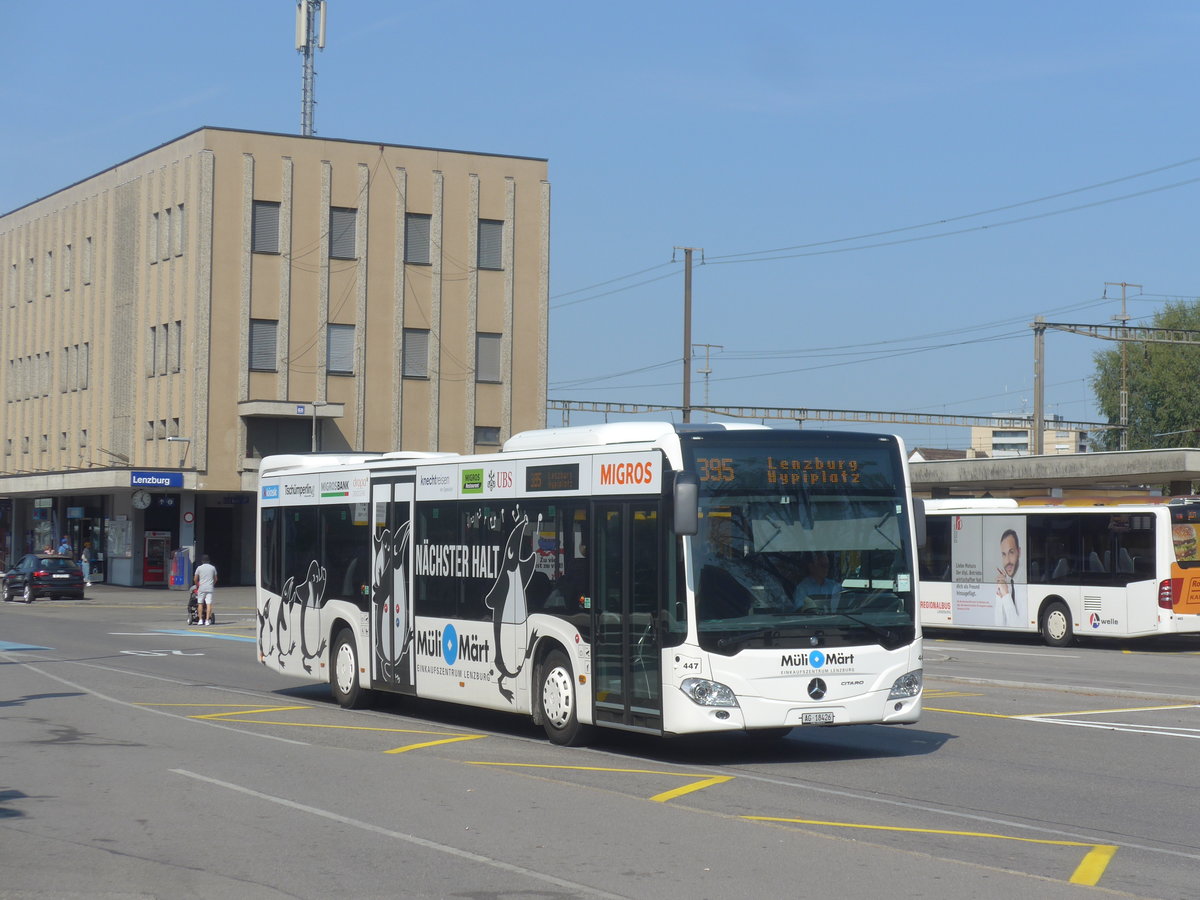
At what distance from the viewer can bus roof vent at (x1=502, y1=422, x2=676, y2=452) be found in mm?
13188

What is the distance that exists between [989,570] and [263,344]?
→ 1266 inches

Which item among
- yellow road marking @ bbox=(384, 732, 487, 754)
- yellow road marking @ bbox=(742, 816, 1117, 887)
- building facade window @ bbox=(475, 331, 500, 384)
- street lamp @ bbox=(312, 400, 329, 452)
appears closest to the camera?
yellow road marking @ bbox=(742, 816, 1117, 887)

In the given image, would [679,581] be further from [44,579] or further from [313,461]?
[44,579]

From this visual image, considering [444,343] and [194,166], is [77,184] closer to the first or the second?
[194,166]

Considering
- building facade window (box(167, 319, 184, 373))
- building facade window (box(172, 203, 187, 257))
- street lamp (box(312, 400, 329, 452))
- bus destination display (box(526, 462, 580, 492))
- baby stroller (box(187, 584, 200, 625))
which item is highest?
building facade window (box(172, 203, 187, 257))

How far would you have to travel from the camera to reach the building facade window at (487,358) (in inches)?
2355

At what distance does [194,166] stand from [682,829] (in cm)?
4974

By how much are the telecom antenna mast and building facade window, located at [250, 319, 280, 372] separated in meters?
13.2

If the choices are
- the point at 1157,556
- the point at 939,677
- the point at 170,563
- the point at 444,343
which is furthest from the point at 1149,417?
the point at 939,677

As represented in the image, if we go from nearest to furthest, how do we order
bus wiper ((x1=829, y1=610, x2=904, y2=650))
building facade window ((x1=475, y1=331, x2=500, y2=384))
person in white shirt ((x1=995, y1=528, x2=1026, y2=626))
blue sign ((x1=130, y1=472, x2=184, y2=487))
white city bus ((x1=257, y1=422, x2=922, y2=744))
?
white city bus ((x1=257, y1=422, x2=922, y2=744))
bus wiper ((x1=829, y1=610, x2=904, y2=650))
person in white shirt ((x1=995, y1=528, x2=1026, y2=626))
blue sign ((x1=130, y1=472, x2=184, y2=487))
building facade window ((x1=475, y1=331, x2=500, y2=384))

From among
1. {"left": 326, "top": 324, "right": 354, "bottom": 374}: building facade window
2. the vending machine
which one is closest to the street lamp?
{"left": 326, "top": 324, "right": 354, "bottom": 374}: building facade window

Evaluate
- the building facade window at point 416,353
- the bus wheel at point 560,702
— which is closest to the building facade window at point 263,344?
the building facade window at point 416,353

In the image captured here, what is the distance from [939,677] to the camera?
22.2 m

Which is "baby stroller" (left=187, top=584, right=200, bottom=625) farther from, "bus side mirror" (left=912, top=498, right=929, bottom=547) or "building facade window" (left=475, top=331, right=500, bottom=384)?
"bus side mirror" (left=912, top=498, right=929, bottom=547)
